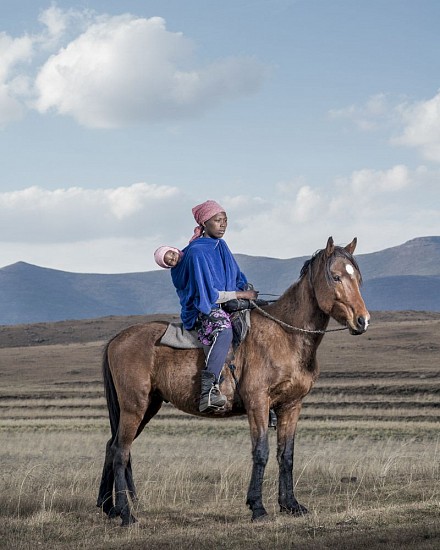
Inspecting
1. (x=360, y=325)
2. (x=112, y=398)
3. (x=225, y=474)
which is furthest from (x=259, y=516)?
(x=225, y=474)

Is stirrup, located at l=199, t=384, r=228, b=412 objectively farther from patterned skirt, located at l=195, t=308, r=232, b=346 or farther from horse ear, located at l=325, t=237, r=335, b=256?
horse ear, located at l=325, t=237, r=335, b=256

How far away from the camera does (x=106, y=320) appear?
106m

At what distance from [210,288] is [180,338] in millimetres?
713

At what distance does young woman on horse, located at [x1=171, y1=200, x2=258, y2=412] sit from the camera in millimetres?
9531

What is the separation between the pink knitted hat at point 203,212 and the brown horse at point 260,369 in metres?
1.22

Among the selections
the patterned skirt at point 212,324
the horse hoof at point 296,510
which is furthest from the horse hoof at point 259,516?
the patterned skirt at point 212,324

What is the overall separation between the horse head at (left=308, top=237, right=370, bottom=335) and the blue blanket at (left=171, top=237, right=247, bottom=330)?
1.09m

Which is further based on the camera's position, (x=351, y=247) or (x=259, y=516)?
(x=351, y=247)

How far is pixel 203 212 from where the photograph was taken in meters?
10.2

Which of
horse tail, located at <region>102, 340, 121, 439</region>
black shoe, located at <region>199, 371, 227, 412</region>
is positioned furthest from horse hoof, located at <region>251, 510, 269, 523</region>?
horse tail, located at <region>102, 340, 121, 439</region>

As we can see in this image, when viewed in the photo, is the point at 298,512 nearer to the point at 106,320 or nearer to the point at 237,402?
the point at 237,402

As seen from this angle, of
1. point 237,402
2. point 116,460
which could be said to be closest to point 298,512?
point 237,402

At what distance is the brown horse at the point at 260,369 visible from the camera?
941 centimetres

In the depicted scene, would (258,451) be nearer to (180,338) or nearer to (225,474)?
(180,338)
